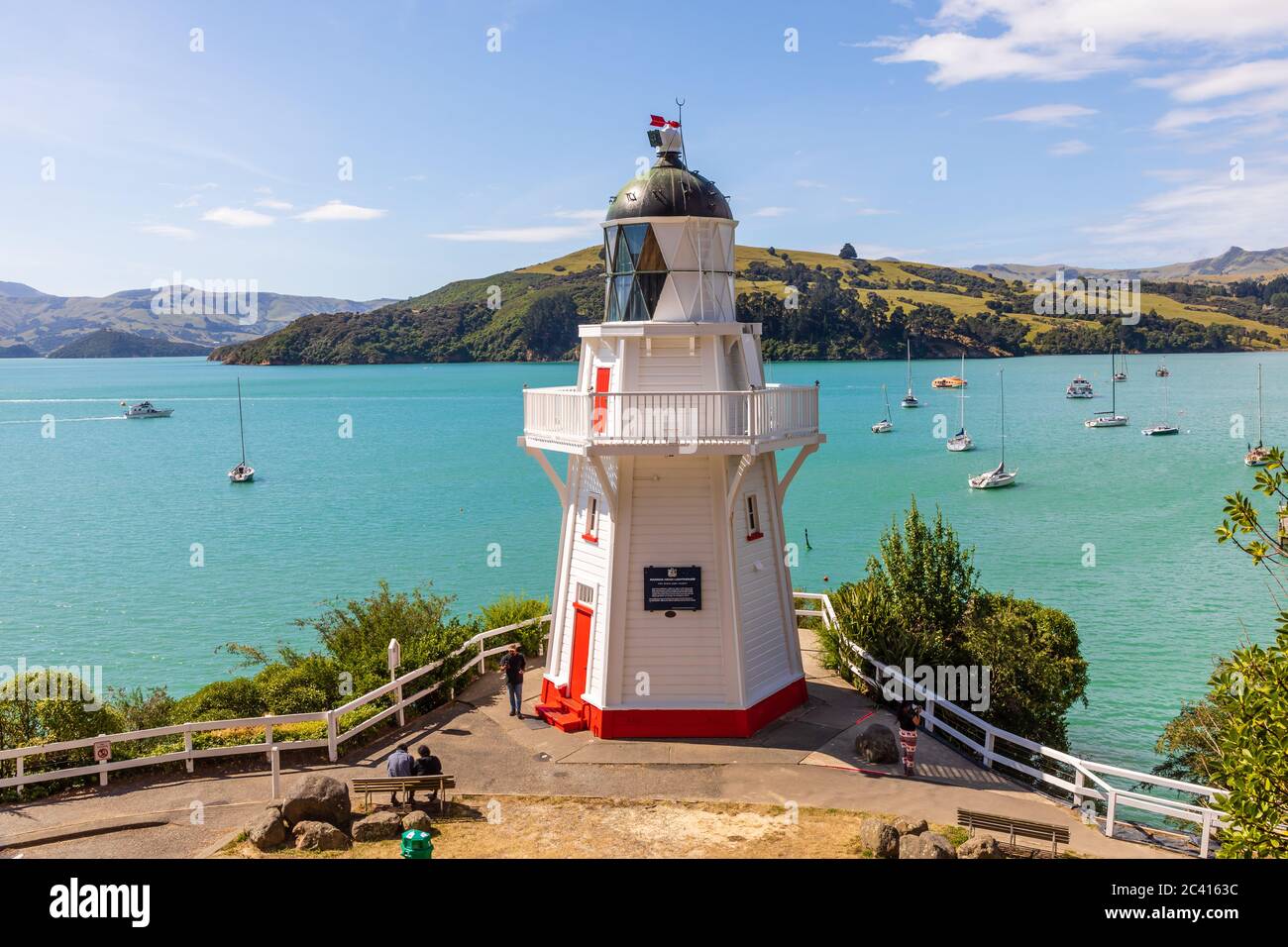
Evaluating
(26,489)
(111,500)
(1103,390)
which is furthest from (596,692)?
(1103,390)

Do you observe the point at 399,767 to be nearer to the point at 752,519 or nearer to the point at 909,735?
the point at 752,519

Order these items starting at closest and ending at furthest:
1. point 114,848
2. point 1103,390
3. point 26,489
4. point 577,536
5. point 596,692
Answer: point 114,848, point 596,692, point 577,536, point 26,489, point 1103,390

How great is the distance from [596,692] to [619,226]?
9.36 m

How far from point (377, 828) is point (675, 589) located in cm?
722

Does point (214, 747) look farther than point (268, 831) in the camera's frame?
Yes

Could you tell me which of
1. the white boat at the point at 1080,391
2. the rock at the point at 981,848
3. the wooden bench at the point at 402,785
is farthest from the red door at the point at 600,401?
the white boat at the point at 1080,391

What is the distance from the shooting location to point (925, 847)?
12062 mm

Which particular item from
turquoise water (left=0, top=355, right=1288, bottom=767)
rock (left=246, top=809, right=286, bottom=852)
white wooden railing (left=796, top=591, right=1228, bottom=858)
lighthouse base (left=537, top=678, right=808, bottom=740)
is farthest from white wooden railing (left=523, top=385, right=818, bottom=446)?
turquoise water (left=0, top=355, right=1288, bottom=767)

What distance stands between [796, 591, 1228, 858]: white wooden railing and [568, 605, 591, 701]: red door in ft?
21.2

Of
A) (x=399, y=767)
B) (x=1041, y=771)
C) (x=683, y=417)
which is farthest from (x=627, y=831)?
(x=1041, y=771)

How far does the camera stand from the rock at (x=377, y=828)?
13.2 meters

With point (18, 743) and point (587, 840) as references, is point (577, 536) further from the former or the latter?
point (18, 743)

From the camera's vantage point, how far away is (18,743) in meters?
17.1

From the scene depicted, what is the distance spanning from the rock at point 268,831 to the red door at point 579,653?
7.14 metres
